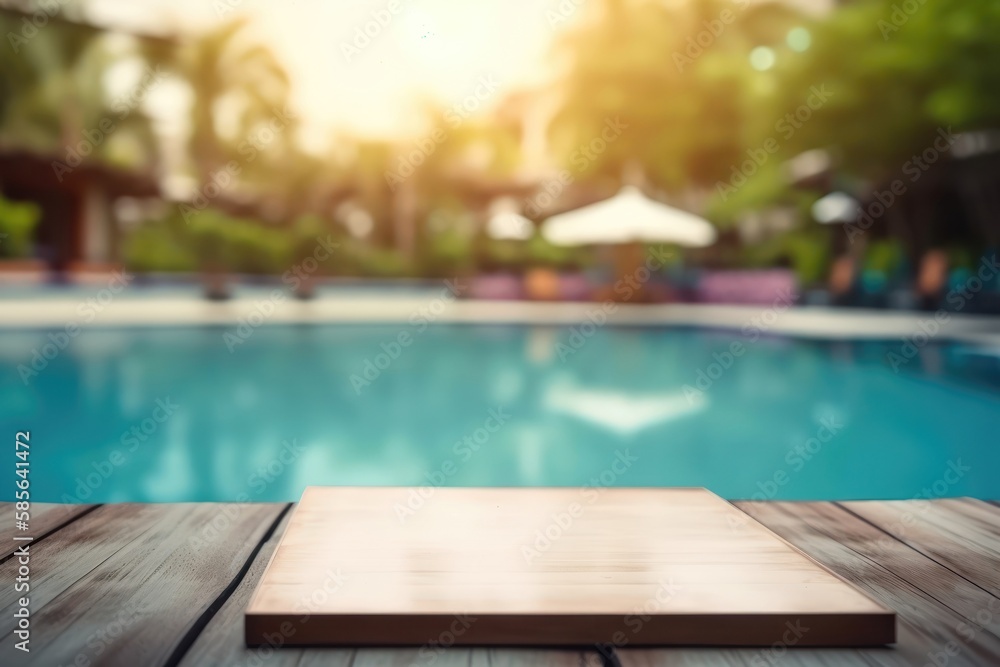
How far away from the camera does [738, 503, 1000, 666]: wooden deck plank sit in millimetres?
1468

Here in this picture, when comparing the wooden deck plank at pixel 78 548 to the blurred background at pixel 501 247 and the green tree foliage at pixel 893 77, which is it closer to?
the blurred background at pixel 501 247

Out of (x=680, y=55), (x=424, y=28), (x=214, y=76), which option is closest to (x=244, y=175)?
(x=214, y=76)

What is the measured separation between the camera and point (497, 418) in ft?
23.1

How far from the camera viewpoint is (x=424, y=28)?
3926mm

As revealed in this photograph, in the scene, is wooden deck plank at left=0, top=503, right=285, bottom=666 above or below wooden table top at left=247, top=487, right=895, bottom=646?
below

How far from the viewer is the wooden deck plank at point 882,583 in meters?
1.47

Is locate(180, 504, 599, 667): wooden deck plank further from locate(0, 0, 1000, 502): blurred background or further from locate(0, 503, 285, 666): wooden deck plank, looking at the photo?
locate(0, 0, 1000, 502): blurred background

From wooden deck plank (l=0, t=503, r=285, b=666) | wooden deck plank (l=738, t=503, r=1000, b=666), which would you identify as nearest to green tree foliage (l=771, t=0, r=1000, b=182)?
wooden deck plank (l=738, t=503, r=1000, b=666)

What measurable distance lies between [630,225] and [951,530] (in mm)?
13611

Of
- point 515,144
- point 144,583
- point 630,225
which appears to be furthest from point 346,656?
point 515,144

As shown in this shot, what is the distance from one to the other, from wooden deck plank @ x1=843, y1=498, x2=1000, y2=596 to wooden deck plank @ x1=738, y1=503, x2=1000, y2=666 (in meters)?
0.09

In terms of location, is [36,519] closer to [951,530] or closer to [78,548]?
[78,548]

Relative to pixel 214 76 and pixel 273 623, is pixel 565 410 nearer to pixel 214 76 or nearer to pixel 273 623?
pixel 273 623

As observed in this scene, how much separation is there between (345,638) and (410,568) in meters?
0.23
